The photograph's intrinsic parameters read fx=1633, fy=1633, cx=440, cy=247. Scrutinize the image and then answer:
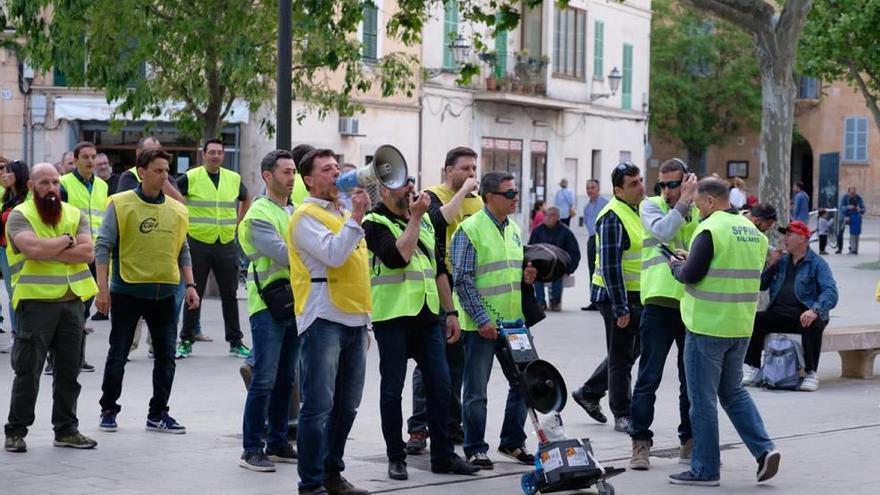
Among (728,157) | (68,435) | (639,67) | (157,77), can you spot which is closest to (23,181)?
(68,435)

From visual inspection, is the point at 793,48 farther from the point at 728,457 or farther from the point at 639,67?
the point at 639,67

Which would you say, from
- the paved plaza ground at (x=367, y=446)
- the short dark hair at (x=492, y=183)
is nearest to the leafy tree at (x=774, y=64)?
the paved plaza ground at (x=367, y=446)

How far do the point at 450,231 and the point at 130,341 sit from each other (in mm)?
2211

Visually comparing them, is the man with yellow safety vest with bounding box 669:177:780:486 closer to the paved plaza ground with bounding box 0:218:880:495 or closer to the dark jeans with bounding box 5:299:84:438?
the paved plaza ground with bounding box 0:218:880:495

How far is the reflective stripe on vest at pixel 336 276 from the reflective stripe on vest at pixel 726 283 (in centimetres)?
199

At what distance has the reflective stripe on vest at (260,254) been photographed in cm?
954

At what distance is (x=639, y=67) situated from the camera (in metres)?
51.4

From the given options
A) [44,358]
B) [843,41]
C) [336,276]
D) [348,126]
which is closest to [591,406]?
[336,276]

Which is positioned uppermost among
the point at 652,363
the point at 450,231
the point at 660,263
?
the point at 450,231

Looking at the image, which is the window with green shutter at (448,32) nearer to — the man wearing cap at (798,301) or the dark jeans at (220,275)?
the dark jeans at (220,275)

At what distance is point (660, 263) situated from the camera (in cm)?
998

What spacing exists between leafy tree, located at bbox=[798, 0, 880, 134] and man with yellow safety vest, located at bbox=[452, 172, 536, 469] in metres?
23.1

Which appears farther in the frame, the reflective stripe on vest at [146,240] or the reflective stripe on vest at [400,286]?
the reflective stripe on vest at [146,240]

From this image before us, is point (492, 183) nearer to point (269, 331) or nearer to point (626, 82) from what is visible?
point (269, 331)
